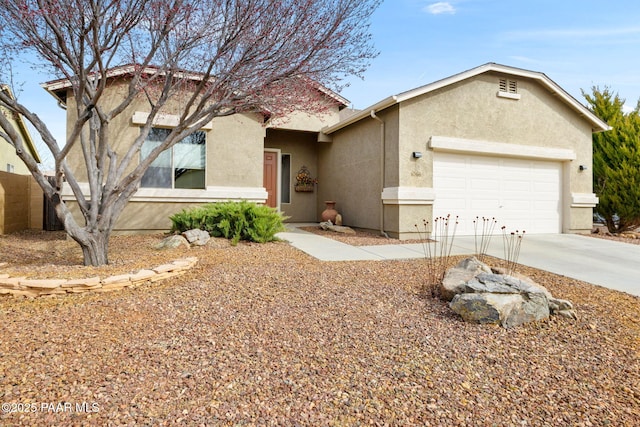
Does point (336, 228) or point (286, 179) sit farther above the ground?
Answer: point (286, 179)

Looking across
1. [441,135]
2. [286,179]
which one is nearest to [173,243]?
[286,179]

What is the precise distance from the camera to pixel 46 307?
11.9 ft

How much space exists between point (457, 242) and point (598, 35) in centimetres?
565

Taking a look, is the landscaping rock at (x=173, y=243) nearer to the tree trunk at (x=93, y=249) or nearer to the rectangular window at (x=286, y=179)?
the tree trunk at (x=93, y=249)

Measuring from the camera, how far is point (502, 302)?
3.53 metres

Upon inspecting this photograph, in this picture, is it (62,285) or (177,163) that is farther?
(177,163)

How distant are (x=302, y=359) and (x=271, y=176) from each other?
31.3 ft

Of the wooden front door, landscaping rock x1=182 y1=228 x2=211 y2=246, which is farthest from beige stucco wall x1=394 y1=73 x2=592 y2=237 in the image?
the wooden front door

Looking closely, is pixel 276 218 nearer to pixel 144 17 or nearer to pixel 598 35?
pixel 144 17

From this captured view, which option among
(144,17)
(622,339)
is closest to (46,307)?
(144,17)

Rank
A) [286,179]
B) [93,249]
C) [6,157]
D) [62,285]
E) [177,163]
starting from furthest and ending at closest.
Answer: [6,157] → [286,179] → [177,163] → [93,249] → [62,285]

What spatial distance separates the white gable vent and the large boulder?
7.40 m

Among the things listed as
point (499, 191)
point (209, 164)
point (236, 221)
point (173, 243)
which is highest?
point (209, 164)

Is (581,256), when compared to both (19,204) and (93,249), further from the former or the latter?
(19,204)
